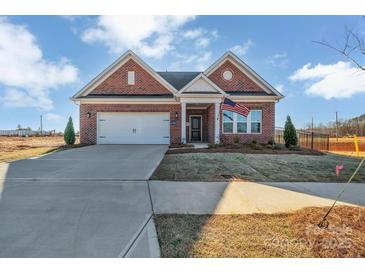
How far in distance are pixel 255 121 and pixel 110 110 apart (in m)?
10.1

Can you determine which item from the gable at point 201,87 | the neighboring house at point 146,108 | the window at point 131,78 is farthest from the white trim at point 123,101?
the gable at point 201,87

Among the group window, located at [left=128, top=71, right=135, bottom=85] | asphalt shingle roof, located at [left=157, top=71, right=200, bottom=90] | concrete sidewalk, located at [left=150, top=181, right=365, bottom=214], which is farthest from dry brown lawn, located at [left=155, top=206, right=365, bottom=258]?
asphalt shingle roof, located at [left=157, top=71, right=200, bottom=90]

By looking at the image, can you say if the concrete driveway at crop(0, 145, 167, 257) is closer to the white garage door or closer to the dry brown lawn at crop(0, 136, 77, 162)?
the dry brown lawn at crop(0, 136, 77, 162)

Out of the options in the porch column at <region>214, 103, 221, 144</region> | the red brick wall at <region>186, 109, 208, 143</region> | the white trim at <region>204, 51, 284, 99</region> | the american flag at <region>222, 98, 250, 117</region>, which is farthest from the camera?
the red brick wall at <region>186, 109, 208, 143</region>

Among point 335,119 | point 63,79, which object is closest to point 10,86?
point 63,79

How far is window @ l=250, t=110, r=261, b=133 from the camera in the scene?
16250mm

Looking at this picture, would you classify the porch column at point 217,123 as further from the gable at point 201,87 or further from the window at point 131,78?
the window at point 131,78

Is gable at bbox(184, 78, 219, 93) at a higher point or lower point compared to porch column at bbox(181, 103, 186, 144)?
higher

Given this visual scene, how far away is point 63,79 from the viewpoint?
Answer: 1559 cm

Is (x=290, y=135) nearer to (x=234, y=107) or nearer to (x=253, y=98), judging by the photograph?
(x=253, y=98)

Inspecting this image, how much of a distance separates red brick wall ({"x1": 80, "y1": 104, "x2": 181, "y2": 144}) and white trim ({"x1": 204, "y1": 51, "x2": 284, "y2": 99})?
149 inches

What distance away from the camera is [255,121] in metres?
16.3

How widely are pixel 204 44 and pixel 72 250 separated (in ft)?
31.0
